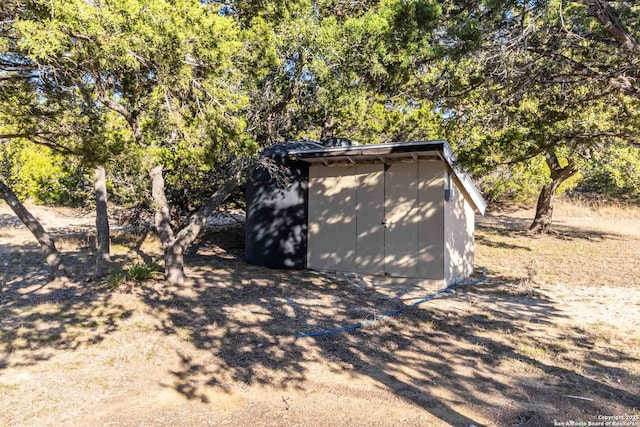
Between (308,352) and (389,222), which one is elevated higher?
(389,222)

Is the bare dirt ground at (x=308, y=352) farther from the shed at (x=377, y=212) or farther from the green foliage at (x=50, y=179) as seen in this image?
the green foliage at (x=50, y=179)

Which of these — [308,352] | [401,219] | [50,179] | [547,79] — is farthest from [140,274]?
[547,79]

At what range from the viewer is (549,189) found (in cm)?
1408

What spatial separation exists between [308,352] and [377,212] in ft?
14.3

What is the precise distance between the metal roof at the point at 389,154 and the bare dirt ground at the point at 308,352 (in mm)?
2233

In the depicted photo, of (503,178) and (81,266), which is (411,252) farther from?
(503,178)

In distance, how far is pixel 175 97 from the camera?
5.19 meters

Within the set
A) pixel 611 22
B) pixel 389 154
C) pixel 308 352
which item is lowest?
pixel 308 352

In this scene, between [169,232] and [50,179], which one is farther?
[50,179]

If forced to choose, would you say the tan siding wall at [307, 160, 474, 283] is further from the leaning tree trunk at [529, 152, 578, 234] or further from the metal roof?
the leaning tree trunk at [529, 152, 578, 234]

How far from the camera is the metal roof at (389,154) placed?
7189mm

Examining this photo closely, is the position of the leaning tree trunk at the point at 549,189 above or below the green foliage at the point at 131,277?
above

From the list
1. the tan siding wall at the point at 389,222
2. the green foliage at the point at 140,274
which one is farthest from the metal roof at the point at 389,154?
the green foliage at the point at 140,274

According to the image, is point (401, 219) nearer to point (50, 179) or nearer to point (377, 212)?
point (377, 212)
